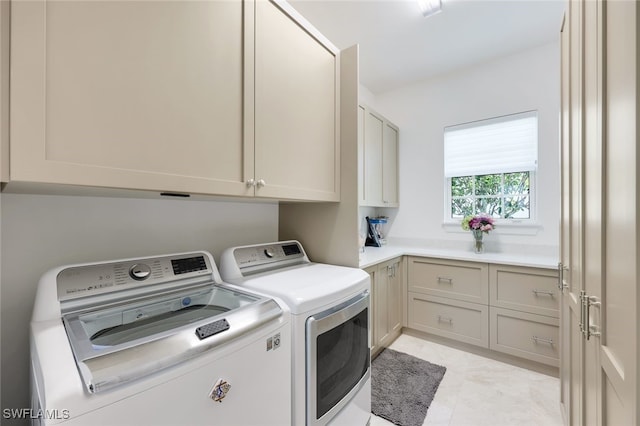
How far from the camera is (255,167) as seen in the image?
1212 millimetres

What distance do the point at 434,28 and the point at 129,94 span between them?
2.48m

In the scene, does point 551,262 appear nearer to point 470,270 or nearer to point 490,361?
point 470,270

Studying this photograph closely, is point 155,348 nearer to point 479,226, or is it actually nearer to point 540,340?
point 540,340

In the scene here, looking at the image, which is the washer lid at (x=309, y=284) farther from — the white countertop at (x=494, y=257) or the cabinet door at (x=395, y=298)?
the cabinet door at (x=395, y=298)

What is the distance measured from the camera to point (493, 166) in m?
2.89

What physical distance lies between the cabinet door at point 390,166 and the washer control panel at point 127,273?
229 centimetres

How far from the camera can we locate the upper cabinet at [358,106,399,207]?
264 centimetres

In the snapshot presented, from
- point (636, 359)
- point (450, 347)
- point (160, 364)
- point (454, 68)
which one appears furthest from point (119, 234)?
point (454, 68)

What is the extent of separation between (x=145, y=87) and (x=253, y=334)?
86cm

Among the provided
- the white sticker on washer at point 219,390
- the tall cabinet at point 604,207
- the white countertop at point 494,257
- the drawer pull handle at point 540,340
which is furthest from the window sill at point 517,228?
the white sticker on washer at point 219,390

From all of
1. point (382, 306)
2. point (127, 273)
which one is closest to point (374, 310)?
point (382, 306)

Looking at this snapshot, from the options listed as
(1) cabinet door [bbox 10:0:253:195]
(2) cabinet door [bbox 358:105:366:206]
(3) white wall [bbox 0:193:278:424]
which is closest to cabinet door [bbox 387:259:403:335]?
(2) cabinet door [bbox 358:105:366:206]

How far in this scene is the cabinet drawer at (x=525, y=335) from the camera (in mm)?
2105

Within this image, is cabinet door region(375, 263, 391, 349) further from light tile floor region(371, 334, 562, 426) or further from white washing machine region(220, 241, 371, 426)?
white washing machine region(220, 241, 371, 426)
